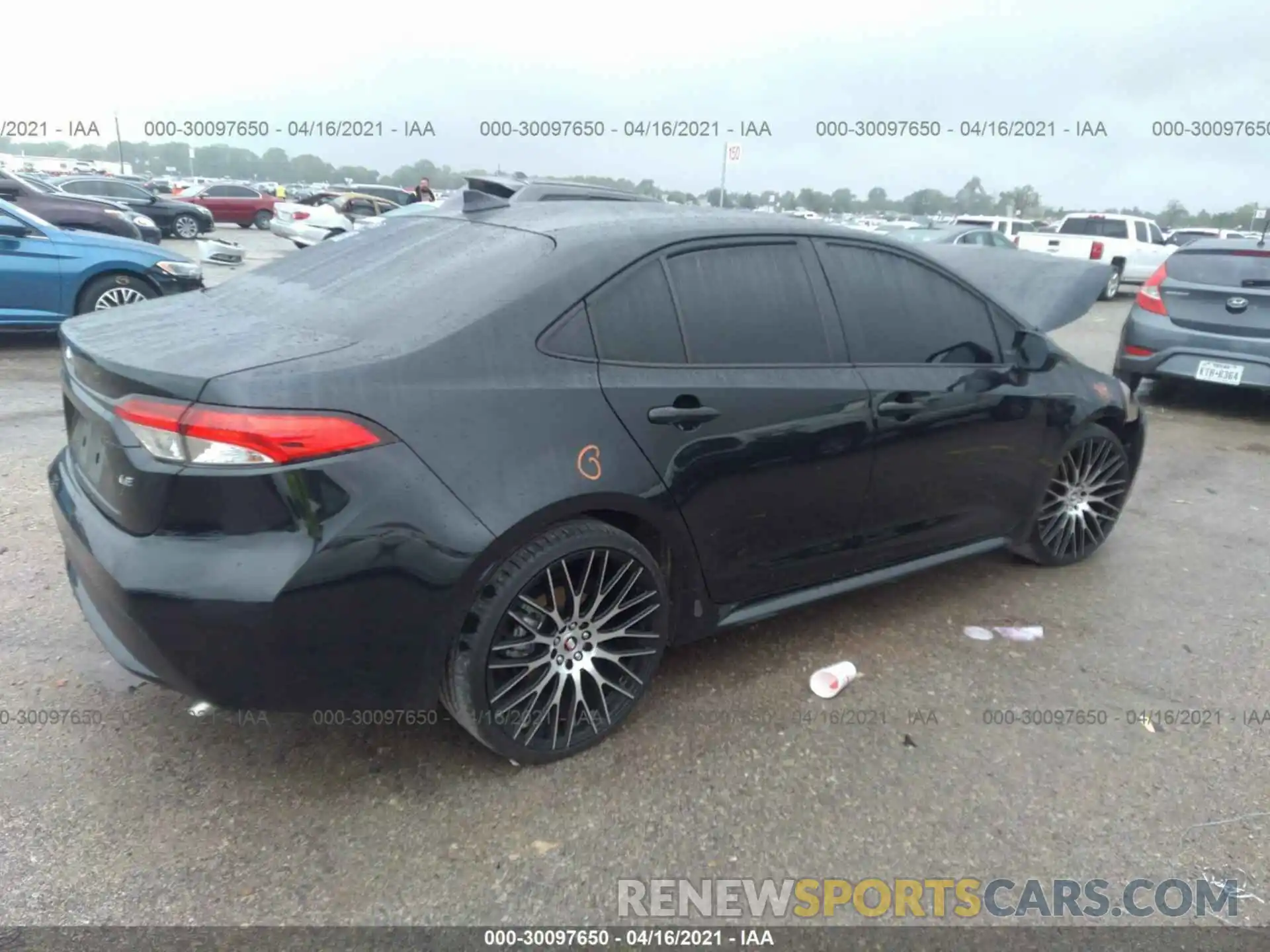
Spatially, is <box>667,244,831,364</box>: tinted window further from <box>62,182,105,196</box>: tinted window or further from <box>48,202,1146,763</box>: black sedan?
<box>62,182,105,196</box>: tinted window

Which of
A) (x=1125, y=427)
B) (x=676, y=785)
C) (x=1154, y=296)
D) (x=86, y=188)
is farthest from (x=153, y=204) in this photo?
(x=676, y=785)

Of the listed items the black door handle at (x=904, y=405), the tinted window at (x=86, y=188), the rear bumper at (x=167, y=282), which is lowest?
the rear bumper at (x=167, y=282)

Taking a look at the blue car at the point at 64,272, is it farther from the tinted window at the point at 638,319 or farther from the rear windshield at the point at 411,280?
the tinted window at the point at 638,319

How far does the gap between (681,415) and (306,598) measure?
1.18m

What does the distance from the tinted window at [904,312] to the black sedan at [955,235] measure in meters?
11.4

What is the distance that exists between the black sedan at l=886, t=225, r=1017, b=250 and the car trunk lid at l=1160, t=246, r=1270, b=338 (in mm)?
6779

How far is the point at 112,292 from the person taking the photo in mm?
8188

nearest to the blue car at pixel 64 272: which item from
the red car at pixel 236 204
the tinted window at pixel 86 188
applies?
the tinted window at pixel 86 188

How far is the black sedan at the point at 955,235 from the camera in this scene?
48.8 feet

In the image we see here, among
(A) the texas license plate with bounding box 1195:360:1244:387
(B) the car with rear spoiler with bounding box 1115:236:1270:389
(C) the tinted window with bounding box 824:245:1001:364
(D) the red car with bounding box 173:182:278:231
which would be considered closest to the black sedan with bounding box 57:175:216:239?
(D) the red car with bounding box 173:182:278:231

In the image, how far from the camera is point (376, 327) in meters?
2.46

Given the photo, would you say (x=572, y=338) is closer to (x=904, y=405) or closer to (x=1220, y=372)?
(x=904, y=405)

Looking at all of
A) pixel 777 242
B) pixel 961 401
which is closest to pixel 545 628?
pixel 777 242

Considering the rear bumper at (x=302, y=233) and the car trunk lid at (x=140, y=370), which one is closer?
the car trunk lid at (x=140, y=370)
